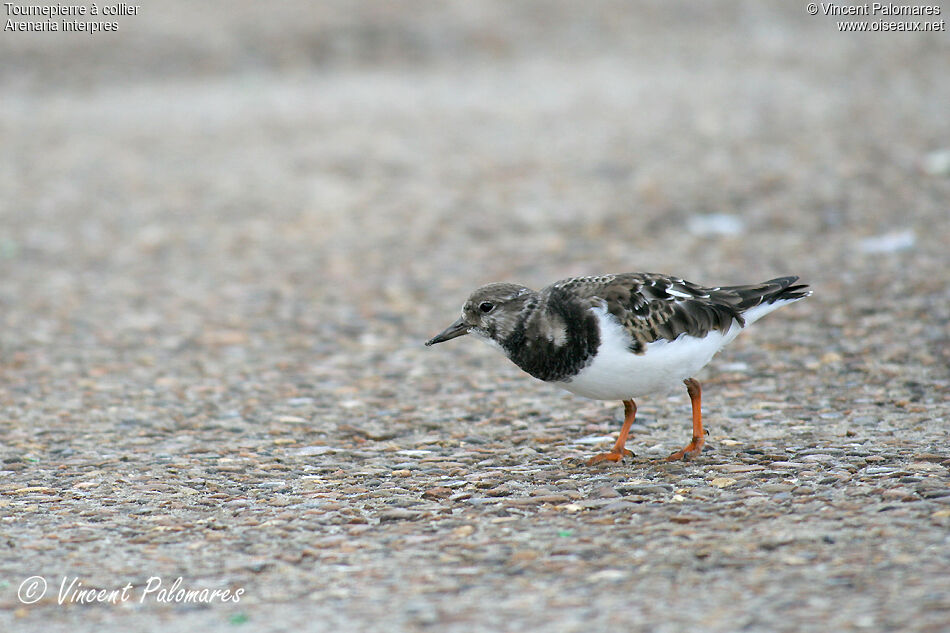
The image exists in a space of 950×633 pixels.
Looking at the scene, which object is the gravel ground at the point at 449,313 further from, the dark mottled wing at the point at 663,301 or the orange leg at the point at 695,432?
the dark mottled wing at the point at 663,301

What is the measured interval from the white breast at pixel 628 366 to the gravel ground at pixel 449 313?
0.45 meters

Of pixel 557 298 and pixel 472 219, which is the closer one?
pixel 557 298

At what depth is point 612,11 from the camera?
16.6 m

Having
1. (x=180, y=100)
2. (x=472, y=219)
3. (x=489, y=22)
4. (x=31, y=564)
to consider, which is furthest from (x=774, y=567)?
(x=489, y=22)

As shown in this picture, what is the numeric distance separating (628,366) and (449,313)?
3643 mm

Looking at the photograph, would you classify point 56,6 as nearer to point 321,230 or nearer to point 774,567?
point 321,230

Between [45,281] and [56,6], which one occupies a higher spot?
[56,6]

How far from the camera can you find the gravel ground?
4148 mm

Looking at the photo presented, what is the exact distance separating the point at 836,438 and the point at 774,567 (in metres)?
1.65

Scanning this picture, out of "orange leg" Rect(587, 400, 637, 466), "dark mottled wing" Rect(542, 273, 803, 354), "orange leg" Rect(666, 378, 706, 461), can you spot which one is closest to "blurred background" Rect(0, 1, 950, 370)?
"dark mottled wing" Rect(542, 273, 803, 354)

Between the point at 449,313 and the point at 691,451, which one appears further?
the point at 449,313

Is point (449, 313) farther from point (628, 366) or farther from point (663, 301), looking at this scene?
point (628, 366)

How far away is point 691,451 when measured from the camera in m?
5.34

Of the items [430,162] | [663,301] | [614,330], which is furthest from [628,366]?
[430,162]
